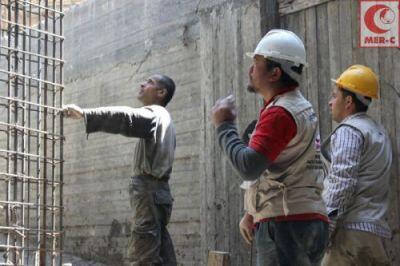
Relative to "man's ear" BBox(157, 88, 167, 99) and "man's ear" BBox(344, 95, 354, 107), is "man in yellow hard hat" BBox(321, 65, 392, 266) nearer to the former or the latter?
"man's ear" BBox(344, 95, 354, 107)

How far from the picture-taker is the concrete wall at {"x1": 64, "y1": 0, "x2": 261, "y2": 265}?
6219 mm

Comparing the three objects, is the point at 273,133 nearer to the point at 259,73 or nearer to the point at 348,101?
the point at 259,73

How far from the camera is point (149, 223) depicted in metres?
4.61

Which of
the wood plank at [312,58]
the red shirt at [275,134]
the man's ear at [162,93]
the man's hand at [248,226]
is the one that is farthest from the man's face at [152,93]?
the red shirt at [275,134]

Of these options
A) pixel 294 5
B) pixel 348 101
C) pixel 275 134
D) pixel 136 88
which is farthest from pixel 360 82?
pixel 136 88

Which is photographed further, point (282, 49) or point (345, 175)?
point (345, 175)

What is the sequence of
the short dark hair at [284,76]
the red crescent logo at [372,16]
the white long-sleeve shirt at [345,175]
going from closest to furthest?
the short dark hair at [284,76], the white long-sleeve shirt at [345,175], the red crescent logo at [372,16]

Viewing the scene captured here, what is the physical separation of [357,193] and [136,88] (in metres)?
4.44

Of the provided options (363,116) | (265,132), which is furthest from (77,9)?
(265,132)

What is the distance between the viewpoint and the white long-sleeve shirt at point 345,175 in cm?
365

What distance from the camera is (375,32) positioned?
4.99m

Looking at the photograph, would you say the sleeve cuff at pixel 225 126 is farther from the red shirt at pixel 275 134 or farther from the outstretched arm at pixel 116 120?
the outstretched arm at pixel 116 120

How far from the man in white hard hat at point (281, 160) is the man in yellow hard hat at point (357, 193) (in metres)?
0.77

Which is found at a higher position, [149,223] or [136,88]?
[136,88]
